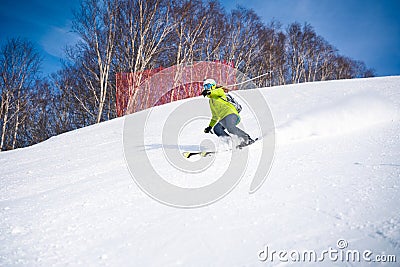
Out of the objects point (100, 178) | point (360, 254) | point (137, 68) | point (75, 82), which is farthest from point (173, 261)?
point (75, 82)

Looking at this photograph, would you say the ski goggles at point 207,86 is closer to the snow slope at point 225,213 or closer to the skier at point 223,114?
A: the skier at point 223,114

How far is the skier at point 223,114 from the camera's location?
11.2 feet

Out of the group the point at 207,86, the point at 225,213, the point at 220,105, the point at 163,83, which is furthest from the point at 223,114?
the point at 163,83

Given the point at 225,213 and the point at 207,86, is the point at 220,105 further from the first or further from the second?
the point at 225,213

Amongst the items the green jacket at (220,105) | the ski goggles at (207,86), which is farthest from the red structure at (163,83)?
the green jacket at (220,105)

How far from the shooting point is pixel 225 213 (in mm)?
1517

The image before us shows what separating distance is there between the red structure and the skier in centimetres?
839

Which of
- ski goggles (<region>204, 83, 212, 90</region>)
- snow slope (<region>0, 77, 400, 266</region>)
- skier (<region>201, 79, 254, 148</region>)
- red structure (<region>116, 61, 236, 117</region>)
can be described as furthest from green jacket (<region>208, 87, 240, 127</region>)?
red structure (<region>116, 61, 236, 117</region>)

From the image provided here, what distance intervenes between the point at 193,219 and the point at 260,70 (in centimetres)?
1922

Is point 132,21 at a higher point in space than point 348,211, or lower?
higher

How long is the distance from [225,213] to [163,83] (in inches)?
485

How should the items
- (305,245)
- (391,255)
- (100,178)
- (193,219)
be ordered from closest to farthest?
1. (391,255)
2. (305,245)
3. (193,219)
4. (100,178)

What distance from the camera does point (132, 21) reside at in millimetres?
11133

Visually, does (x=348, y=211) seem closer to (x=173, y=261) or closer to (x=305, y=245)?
(x=305, y=245)
